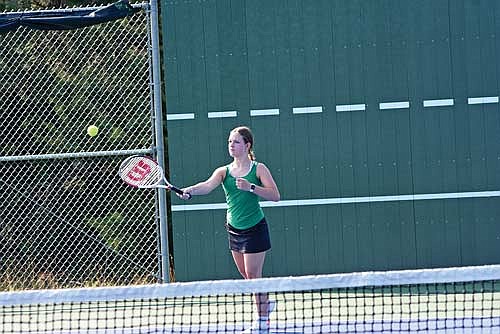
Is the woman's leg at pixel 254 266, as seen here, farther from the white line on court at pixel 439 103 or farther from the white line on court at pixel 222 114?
the white line on court at pixel 439 103

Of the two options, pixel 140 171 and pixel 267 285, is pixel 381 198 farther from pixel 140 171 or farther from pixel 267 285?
pixel 267 285

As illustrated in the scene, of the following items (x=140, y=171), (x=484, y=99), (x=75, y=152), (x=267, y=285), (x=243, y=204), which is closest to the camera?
(x=267, y=285)

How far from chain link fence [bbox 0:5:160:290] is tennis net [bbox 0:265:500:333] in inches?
57.5

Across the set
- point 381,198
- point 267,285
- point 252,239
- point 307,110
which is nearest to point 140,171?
point 252,239

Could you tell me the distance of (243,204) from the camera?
634 centimetres

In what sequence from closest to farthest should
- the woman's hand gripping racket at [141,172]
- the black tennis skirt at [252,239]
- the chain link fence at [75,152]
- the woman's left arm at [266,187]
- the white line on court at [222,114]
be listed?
the woman's left arm at [266,187] < the black tennis skirt at [252,239] < the woman's hand gripping racket at [141,172] < the white line on court at [222,114] < the chain link fence at [75,152]

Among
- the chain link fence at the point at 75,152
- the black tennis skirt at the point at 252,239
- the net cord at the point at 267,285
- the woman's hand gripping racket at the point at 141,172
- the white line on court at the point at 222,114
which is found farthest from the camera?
the chain link fence at the point at 75,152

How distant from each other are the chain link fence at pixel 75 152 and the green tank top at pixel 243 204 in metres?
2.58

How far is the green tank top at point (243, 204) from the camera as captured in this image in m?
6.30

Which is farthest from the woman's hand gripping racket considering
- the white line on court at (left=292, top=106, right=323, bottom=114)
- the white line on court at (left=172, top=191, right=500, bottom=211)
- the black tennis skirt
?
the white line on court at (left=292, top=106, right=323, bottom=114)

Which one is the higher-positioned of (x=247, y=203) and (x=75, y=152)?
(x=75, y=152)

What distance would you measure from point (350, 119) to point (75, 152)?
266cm

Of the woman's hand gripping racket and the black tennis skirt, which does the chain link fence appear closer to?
the woman's hand gripping racket

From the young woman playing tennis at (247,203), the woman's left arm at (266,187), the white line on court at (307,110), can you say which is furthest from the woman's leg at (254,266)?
the white line on court at (307,110)
